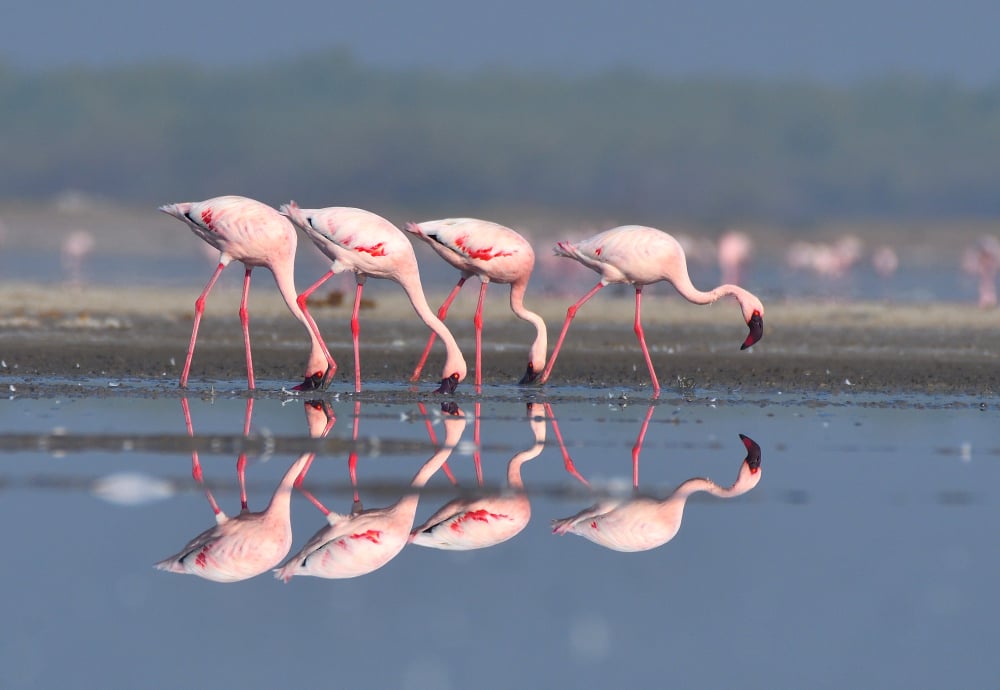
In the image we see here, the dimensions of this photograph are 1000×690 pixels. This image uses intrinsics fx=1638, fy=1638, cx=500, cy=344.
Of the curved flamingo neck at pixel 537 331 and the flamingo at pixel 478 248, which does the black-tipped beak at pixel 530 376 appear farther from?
the flamingo at pixel 478 248

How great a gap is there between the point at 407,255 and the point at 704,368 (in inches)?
107

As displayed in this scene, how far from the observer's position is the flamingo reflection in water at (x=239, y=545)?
17.0 ft

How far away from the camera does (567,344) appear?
47.3 ft

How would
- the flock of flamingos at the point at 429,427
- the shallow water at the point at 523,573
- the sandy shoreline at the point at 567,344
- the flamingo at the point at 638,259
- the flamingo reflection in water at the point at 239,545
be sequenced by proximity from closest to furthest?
the shallow water at the point at 523,573 < the flamingo reflection in water at the point at 239,545 < the flock of flamingos at the point at 429,427 < the sandy shoreline at the point at 567,344 < the flamingo at the point at 638,259

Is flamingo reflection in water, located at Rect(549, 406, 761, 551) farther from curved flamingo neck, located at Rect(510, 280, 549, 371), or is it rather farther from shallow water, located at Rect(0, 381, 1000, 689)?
curved flamingo neck, located at Rect(510, 280, 549, 371)

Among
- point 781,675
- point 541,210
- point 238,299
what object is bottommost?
point 781,675

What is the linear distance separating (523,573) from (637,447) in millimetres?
2875

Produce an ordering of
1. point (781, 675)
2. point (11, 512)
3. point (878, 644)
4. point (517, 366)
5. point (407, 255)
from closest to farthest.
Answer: point (781, 675) < point (878, 644) < point (11, 512) < point (407, 255) < point (517, 366)

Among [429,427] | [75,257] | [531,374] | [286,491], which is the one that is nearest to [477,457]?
[429,427]

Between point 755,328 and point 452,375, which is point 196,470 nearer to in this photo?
point 452,375

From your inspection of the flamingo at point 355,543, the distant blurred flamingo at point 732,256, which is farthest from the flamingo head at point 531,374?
the distant blurred flamingo at point 732,256

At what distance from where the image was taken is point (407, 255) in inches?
438

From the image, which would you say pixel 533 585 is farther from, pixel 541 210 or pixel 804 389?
pixel 541 210

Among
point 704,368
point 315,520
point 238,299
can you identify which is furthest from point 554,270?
point 315,520
